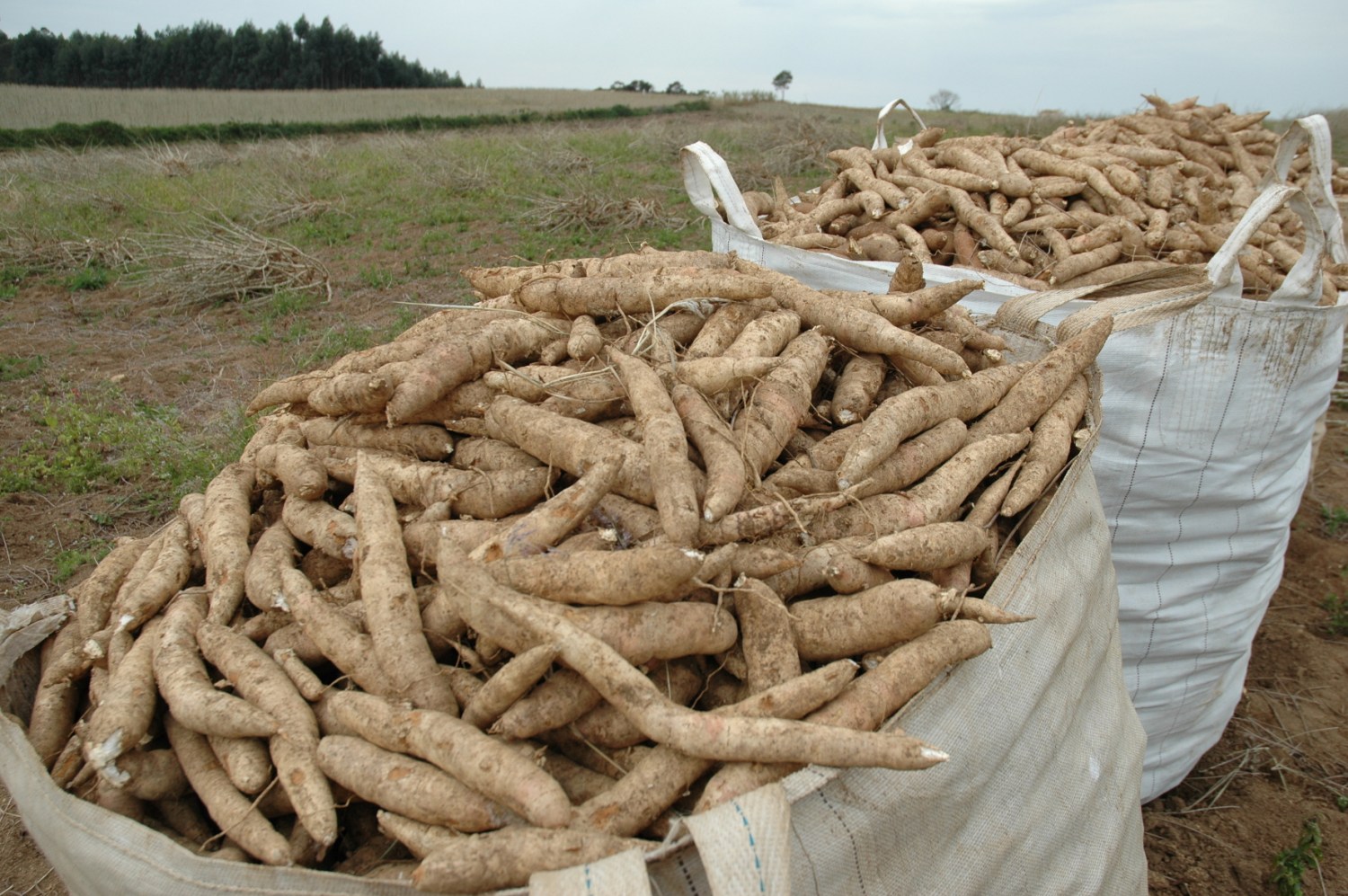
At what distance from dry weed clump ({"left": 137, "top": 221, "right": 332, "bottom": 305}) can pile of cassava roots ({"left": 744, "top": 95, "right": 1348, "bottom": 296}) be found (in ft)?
20.7

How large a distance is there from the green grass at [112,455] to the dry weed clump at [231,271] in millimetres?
3058

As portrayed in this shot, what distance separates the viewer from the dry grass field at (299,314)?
313 centimetres

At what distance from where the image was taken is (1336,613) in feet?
12.6

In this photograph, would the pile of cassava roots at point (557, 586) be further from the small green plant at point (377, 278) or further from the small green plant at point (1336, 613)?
the small green plant at point (377, 278)

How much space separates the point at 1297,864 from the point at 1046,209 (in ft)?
10.4

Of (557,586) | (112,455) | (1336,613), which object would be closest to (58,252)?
(112,455)

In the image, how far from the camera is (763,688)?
1490mm

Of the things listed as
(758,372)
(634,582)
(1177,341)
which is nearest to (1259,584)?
(1177,341)

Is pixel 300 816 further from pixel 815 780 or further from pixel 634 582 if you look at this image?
pixel 815 780

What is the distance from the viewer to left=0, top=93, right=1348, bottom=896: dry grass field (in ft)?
10.3

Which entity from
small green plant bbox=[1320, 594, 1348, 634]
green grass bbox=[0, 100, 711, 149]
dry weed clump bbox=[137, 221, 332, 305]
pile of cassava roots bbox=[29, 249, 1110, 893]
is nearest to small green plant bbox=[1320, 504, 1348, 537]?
small green plant bbox=[1320, 594, 1348, 634]

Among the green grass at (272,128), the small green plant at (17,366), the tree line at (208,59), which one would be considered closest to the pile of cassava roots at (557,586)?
the small green plant at (17,366)

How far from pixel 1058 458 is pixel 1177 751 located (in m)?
1.91

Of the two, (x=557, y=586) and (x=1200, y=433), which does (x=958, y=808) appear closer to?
(x=557, y=586)
